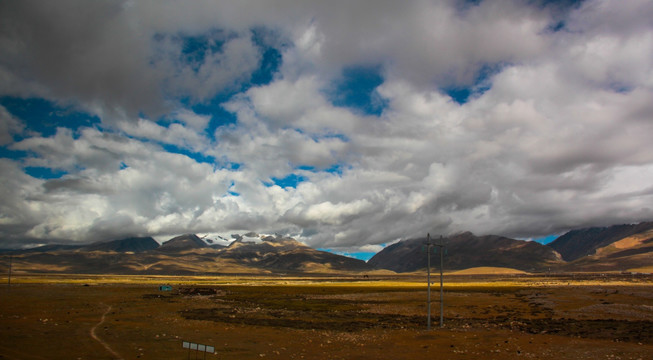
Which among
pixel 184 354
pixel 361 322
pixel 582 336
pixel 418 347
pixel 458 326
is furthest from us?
pixel 361 322

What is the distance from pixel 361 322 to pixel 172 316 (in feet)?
75.7

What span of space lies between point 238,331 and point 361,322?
14.4 meters

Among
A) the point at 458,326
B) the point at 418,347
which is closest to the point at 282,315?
the point at 458,326

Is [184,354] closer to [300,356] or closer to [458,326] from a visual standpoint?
[300,356]

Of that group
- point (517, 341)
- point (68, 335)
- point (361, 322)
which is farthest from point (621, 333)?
point (68, 335)

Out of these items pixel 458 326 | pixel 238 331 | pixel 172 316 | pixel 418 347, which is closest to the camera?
pixel 418 347

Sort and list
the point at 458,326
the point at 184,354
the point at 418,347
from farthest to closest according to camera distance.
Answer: the point at 458,326
the point at 418,347
the point at 184,354

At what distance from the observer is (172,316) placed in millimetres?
47812

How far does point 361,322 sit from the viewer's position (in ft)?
144

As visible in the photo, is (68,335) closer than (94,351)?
No

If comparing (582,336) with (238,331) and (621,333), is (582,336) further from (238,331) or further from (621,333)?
(238,331)

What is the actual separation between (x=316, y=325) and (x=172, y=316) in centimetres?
1899

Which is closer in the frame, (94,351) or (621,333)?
(94,351)

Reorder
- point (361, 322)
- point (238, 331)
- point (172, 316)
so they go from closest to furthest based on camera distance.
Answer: point (238, 331) < point (361, 322) < point (172, 316)
